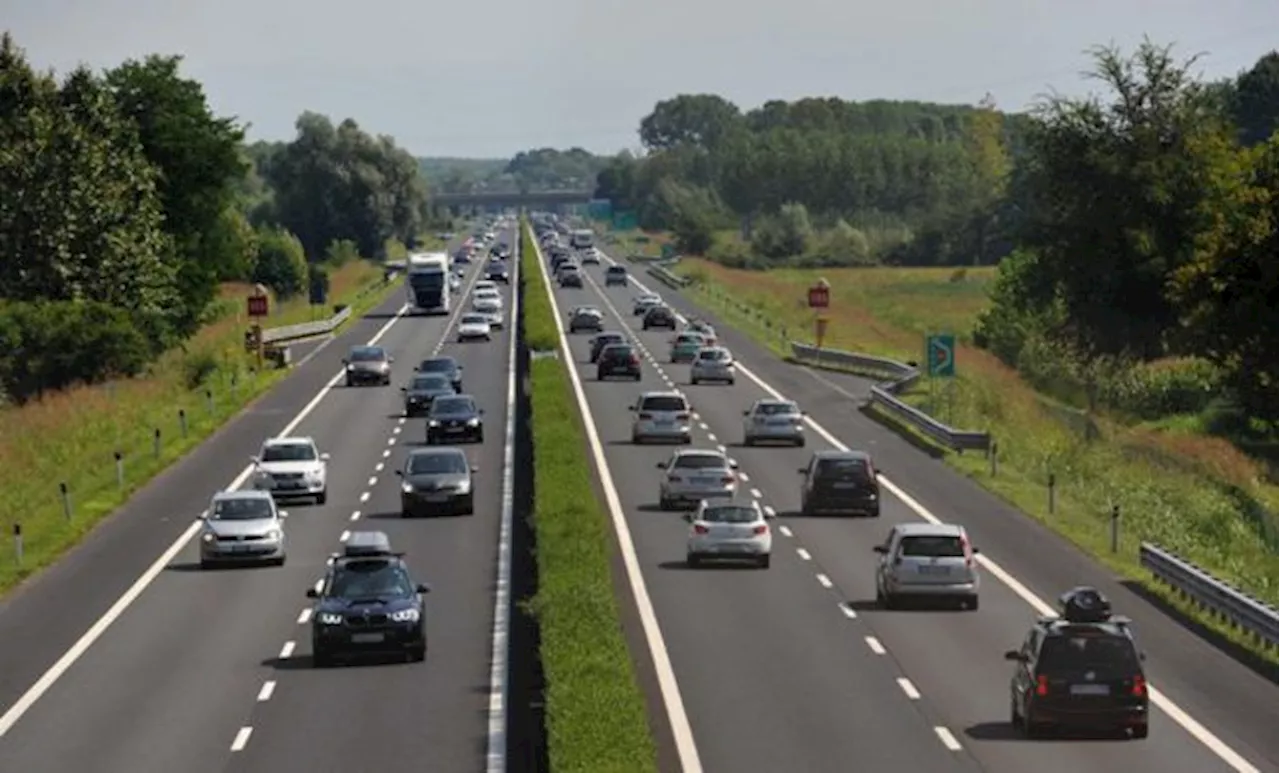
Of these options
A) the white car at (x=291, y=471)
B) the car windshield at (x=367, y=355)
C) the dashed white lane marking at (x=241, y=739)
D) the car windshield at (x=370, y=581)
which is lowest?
the car windshield at (x=367, y=355)

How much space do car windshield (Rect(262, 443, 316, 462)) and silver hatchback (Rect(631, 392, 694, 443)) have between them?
49.6ft

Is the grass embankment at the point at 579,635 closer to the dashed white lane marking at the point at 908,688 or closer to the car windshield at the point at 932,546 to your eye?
the dashed white lane marking at the point at 908,688

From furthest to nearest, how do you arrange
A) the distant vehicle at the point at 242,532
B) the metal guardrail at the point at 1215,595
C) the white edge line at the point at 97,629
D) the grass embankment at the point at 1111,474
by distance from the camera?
the grass embankment at the point at 1111,474
the distant vehicle at the point at 242,532
the metal guardrail at the point at 1215,595
the white edge line at the point at 97,629

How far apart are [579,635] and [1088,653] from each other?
758cm

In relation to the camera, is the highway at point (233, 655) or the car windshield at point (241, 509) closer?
the highway at point (233, 655)

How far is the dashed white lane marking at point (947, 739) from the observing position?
104 feet

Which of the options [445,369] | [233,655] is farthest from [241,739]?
[445,369]

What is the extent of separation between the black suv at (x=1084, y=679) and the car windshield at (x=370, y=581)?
10978mm

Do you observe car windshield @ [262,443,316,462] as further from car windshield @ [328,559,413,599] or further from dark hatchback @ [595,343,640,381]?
dark hatchback @ [595,343,640,381]

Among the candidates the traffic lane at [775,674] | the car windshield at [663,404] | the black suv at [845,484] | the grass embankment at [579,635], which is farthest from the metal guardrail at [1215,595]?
the car windshield at [663,404]

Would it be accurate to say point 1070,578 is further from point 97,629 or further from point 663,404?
point 663,404

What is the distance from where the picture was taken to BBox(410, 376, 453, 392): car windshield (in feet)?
287

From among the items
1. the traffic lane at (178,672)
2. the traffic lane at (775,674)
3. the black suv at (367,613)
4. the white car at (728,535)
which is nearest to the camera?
the traffic lane at (775,674)

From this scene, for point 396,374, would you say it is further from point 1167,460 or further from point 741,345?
point 1167,460
